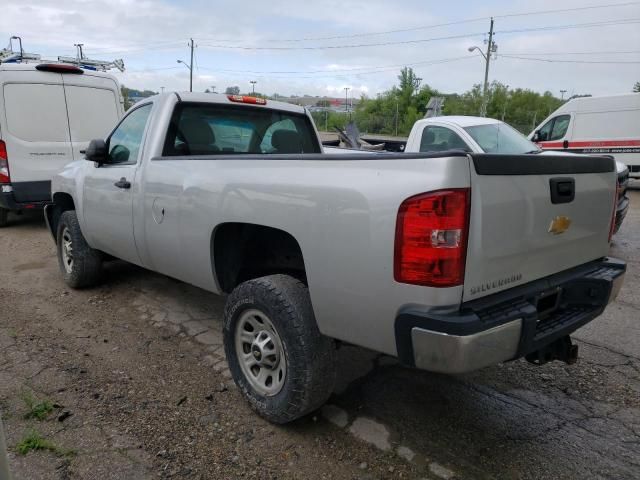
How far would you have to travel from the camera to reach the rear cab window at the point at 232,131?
4.00 meters

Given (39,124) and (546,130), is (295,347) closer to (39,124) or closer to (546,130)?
(39,124)

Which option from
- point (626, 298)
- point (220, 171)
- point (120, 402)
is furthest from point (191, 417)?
point (626, 298)

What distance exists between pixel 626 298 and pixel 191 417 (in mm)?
4371

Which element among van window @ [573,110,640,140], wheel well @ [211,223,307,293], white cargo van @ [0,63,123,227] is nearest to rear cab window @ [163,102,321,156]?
wheel well @ [211,223,307,293]

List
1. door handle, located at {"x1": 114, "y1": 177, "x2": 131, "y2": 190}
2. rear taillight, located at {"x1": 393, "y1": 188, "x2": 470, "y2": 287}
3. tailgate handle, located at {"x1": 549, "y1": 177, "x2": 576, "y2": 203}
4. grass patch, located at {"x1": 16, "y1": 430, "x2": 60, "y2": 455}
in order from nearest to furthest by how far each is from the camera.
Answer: rear taillight, located at {"x1": 393, "y1": 188, "x2": 470, "y2": 287}
tailgate handle, located at {"x1": 549, "y1": 177, "x2": 576, "y2": 203}
grass patch, located at {"x1": 16, "y1": 430, "x2": 60, "y2": 455}
door handle, located at {"x1": 114, "y1": 177, "x2": 131, "y2": 190}

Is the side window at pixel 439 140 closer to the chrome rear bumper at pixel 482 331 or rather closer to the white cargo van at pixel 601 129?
the chrome rear bumper at pixel 482 331

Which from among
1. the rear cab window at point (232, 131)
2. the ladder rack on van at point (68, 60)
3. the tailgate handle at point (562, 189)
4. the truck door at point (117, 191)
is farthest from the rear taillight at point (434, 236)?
the ladder rack on van at point (68, 60)

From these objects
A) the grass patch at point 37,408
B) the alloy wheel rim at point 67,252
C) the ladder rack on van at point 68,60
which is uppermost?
the ladder rack on van at point 68,60

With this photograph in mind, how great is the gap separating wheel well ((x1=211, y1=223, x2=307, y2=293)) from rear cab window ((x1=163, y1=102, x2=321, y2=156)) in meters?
1.08

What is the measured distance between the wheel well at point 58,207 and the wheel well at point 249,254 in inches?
110

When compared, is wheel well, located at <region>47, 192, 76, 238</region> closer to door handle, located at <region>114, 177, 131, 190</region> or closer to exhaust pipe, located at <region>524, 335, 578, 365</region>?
door handle, located at <region>114, 177, 131, 190</region>

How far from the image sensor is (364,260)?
2.25 m

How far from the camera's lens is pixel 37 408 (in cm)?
294

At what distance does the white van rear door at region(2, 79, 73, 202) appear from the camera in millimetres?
7680
